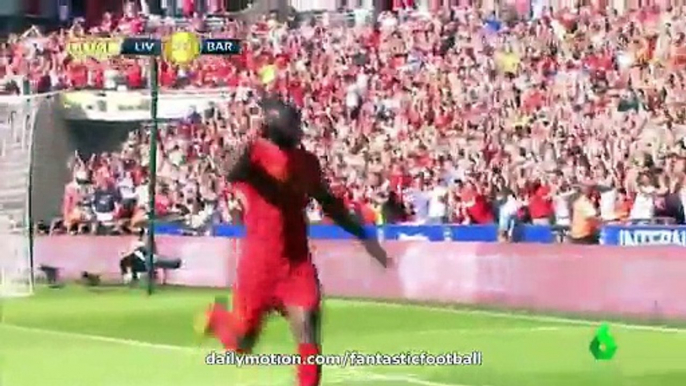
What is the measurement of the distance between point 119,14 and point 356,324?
1411 cm

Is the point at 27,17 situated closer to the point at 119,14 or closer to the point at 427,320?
the point at 119,14

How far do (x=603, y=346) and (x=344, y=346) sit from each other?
244cm

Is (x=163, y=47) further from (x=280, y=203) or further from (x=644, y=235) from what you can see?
(x=280, y=203)

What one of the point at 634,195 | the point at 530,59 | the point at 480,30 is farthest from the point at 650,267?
the point at 480,30

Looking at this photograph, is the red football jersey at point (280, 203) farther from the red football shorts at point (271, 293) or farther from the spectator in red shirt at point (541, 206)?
the spectator in red shirt at point (541, 206)

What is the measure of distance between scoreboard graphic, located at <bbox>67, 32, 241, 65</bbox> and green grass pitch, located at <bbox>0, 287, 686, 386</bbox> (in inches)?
157

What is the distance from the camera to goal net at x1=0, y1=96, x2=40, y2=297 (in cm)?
2452

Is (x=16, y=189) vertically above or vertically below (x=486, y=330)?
above

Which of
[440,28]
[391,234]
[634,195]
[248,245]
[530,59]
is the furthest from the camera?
[440,28]

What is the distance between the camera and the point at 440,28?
28.2 metres

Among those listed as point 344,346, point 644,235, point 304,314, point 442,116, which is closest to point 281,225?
point 304,314

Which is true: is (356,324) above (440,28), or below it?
below

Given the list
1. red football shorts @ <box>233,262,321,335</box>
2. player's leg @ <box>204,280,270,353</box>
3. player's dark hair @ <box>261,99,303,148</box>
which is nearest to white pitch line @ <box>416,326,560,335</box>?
player's leg @ <box>204,280,270,353</box>

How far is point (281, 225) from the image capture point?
9984 millimetres
